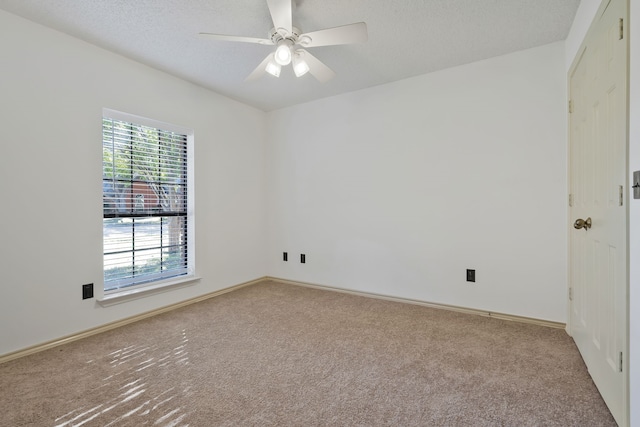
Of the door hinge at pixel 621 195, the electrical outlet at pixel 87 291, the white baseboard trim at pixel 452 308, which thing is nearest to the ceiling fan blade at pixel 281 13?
the door hinge at pixel 621 195

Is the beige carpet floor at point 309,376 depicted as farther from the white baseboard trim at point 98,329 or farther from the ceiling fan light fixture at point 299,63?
the ceiling fan light fixture at point 299,63

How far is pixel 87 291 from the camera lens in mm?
2514

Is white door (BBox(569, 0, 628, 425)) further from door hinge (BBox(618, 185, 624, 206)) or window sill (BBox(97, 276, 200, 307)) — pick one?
window sill (BBox(97, 276, 200, 307))

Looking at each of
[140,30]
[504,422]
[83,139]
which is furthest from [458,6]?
[83,139]

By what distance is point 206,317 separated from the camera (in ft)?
9.50

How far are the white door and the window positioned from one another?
11.3ft

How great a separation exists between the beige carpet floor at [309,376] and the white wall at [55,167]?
0.94 feet

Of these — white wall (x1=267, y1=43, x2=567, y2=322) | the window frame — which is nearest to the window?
the window frame

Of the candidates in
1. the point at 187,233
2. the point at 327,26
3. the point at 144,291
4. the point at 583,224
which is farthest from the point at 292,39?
the point at 144,291

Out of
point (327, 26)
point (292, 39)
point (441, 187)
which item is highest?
point (327, 26)

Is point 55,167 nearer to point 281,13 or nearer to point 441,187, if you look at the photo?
point 281,13

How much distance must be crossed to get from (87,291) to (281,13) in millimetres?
2601

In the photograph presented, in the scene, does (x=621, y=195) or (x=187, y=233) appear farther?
(x=187, y=233)
